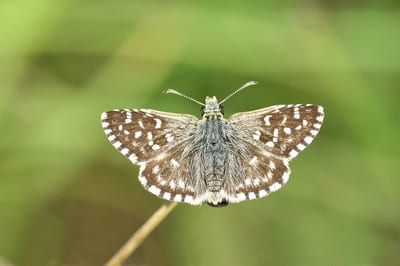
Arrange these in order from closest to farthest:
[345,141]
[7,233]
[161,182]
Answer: [161,182] < [7,233] < [345,141]

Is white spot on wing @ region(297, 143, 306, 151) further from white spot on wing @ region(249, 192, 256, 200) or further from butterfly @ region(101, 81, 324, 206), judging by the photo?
white spot on wing @ region(249, 192, 256, 200)

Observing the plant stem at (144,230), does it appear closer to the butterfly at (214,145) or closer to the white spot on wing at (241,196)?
the butterfly at (214,145)

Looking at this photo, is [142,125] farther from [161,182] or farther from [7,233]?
[7,233]

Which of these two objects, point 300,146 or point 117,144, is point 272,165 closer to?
point 300,146

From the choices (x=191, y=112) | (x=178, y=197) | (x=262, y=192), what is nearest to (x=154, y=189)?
(x=178, y=197)

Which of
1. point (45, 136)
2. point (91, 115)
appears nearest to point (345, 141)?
point (91, 115)

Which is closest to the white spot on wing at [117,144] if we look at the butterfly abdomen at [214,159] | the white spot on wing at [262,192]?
the butterfly abdomen at [214,159]
